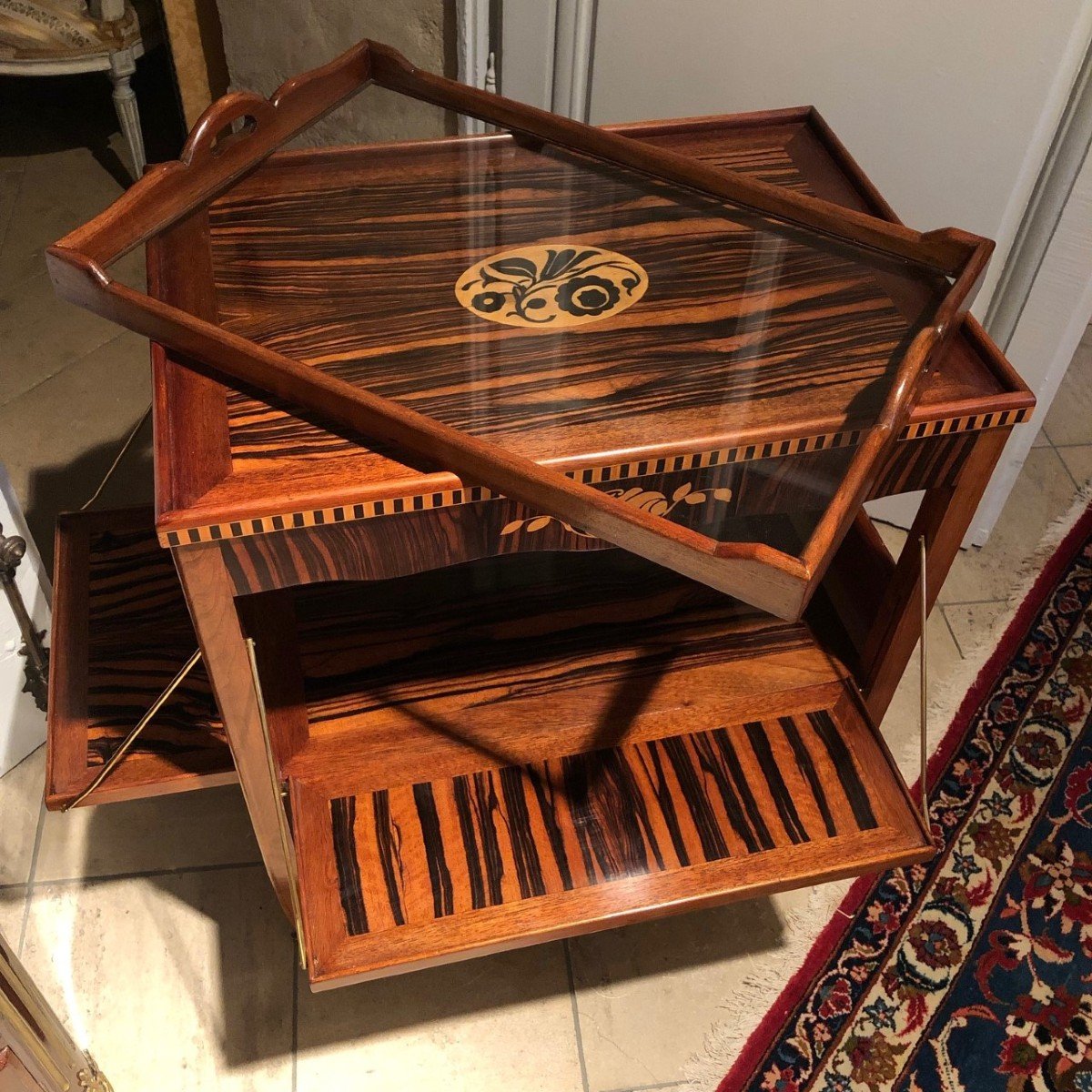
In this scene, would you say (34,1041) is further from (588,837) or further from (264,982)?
(588,837)

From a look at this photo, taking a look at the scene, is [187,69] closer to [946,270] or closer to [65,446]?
[65,446]

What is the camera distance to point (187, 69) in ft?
6.56

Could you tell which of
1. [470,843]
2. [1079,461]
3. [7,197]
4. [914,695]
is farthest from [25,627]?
[1079,461]

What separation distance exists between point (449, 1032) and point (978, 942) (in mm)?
605

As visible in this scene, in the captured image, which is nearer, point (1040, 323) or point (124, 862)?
point (124, 862)

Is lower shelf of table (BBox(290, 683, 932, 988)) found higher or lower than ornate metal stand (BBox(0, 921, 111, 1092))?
higher

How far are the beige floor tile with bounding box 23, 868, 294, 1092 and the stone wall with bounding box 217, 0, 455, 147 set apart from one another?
0.84m

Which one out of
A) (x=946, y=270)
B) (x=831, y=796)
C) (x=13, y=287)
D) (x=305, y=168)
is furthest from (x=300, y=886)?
(x=13, y=287)

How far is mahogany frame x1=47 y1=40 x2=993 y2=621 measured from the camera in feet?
2.28

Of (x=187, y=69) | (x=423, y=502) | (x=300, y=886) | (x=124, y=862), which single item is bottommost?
(x=124, y=862)

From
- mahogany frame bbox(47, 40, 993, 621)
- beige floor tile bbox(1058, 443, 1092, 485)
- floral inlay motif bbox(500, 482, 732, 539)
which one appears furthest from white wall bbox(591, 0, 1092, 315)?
floral inlay motif bbox(500, 482, 732, 539)

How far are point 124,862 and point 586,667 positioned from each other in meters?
0.60

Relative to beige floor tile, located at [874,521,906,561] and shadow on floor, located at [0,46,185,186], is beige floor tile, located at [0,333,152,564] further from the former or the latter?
beige floor tile, located at [874,521,906,561]

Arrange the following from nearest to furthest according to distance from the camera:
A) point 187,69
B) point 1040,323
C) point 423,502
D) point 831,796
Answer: point 423,502 < point 831,796 < point 1040,323 < point 187,69
